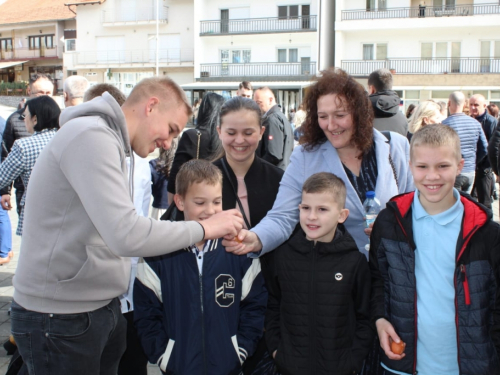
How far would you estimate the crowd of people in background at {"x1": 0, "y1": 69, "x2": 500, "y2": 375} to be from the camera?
2.18m

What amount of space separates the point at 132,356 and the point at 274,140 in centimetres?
389

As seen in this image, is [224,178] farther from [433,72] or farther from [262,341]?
[433,72]

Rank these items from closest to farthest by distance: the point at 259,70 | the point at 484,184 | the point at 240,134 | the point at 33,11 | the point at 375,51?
the point at 240,134, the point at 484,184, the point at 375,51, the point at 259,70, the point at 33,11

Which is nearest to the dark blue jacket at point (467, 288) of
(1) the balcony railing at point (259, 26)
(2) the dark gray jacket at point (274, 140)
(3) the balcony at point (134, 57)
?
(2) the dark gray jacket at point (274, 140)

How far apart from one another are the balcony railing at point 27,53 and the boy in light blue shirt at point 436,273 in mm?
49867

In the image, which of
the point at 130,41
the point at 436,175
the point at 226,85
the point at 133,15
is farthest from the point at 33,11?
the point at 436,175

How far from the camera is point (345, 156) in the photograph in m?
3.19

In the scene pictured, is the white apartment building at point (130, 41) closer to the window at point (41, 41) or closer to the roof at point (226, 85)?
the roof at point (226, 85)

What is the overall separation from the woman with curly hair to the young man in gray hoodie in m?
0.70

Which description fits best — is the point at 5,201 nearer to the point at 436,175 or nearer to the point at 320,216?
the point at 320,216

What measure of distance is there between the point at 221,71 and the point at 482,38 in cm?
1750

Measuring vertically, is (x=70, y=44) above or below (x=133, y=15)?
below

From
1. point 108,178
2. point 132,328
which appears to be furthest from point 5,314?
point 108,178

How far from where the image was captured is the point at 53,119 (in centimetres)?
460
